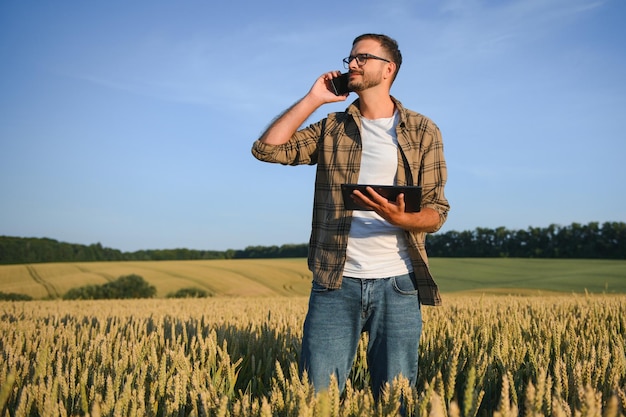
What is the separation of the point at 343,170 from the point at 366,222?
0.34 meters

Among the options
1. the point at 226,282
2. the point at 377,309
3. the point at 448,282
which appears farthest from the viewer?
the point at 448,282

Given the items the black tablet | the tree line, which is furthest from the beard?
the tree line

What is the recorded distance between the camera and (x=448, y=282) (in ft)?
115

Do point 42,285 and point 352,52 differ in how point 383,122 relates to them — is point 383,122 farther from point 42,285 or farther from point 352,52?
point 42,285

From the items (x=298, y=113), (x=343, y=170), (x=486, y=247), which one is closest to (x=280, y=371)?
(x=343, y=170)

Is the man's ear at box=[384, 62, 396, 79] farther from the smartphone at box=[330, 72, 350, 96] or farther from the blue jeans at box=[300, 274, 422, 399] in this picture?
the blue jeans at box=[300, 274, 422, 399]

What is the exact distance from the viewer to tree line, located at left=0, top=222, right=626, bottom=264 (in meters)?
44.2

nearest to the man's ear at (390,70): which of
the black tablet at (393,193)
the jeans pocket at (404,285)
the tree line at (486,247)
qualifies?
the black tablet at (393,193)

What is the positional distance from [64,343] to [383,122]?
3.18m

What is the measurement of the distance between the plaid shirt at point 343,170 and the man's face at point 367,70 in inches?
7.1

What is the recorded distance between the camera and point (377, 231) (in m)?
2.82

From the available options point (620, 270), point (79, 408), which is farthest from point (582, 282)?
point (79, 408)

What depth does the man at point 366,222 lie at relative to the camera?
2764mm

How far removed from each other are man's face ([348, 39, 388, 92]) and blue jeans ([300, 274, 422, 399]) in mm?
1128
